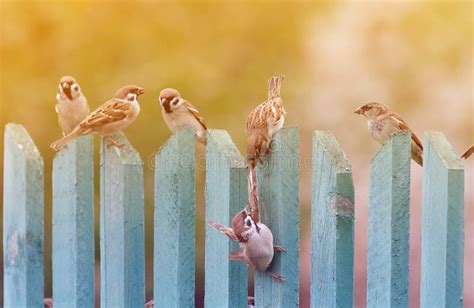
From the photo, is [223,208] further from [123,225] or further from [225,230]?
[123,225]

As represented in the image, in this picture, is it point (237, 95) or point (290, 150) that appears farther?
point (237, 95)

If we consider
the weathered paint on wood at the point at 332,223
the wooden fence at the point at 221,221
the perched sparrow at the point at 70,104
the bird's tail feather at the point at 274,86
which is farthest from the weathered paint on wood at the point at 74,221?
the perched sparrow at the point at 70,104

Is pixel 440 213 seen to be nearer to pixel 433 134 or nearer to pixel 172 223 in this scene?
pixel 433 134

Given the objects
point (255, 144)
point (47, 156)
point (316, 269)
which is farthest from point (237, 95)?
point (316, 269)

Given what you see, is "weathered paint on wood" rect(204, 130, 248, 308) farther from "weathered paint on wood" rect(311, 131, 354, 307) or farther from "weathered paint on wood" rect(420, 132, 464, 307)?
"weathered paint on wood" rect(420, 132, 464, 307)

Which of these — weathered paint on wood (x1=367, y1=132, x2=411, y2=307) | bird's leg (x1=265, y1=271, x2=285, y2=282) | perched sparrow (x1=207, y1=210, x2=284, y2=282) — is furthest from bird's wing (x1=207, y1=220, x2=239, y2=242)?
weathered paint on wood (x1=367, y1=132, x2=411, y2=307)

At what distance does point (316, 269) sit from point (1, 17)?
1.44 metres

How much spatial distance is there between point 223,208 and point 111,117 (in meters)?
0.50

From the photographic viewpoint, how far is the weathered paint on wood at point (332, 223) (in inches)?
48.7

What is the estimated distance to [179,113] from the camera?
1960 mm

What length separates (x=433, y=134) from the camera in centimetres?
121

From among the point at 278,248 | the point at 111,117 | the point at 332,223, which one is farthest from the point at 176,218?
the point at 111,117

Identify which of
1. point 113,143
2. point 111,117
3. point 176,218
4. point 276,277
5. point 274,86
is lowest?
point 276,277

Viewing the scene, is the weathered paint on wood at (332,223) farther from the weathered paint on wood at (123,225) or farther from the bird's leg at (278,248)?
the weathered paint on wood at (123,225)
